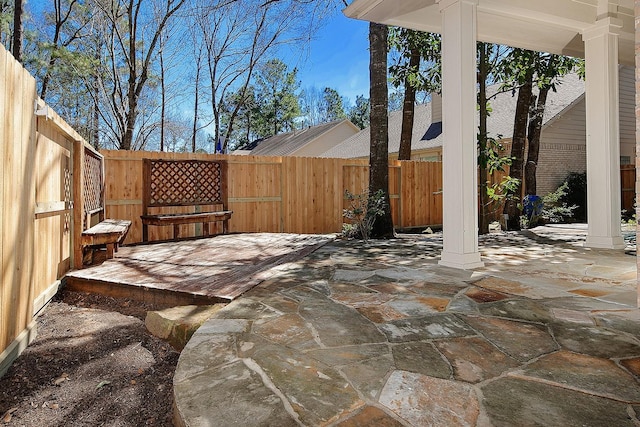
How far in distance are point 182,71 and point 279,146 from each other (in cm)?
927

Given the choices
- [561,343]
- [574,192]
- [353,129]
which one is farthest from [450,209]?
[353,129]

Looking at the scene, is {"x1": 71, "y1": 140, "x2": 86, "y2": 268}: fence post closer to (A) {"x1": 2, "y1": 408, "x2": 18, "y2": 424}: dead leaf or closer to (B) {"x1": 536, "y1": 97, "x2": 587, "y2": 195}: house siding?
(A) {"x1": 2, "y1": 408, "x2": 18, "y2": 424}: dead leaf

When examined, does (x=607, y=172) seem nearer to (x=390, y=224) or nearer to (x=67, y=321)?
(x=390, y=224)

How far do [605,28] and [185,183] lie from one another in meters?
6.48

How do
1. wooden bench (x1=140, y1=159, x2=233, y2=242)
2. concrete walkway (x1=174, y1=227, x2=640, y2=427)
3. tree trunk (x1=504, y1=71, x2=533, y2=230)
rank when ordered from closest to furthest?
concrete walkway (x1=174, y1=227, x2=640, y2=427)
wooden bench (x1=140, y1=159, x2=233, y2=242)
tree trunk (x1=504, y1=71, x2=533, y2=230)

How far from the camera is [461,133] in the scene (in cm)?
361

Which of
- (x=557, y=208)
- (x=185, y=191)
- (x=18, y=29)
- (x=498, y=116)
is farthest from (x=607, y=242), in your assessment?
(x=18, y=29)

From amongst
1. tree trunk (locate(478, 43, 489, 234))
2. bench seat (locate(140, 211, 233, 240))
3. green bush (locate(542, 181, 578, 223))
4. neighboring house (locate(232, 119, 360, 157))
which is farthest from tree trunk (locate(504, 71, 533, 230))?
neighboring house (locate(232, 119, 360, 157))

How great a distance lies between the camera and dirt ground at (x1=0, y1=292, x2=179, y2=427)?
5.60ft

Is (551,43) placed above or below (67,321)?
above

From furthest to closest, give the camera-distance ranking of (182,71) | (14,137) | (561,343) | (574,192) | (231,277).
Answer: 1. (182,71)
2. (574,192)
3. (231,277)
4. (14,137)
5. (561,343)

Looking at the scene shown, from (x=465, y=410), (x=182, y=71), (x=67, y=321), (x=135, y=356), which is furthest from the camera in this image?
(x=182, y=71)

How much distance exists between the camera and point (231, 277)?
332 cm

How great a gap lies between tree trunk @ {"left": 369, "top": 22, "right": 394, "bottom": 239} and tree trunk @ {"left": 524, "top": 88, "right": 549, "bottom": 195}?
16.9 feet
